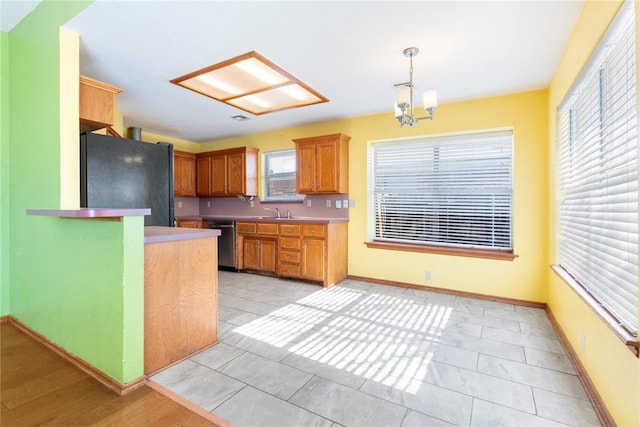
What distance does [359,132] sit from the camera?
437cm

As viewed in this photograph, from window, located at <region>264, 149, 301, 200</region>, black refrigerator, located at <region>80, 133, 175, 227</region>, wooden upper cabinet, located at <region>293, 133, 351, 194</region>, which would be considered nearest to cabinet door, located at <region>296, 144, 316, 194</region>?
wooden upper cabinet, located at <region>293, 133, 351, 194</region>

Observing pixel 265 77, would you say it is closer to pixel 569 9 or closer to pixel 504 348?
pixel 569 9

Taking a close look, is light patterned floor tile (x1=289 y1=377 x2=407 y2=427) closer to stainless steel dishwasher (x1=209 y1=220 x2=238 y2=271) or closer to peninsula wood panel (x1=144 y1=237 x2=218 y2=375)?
peninsula wood panel (x1=144 y1=237 x2=218 y2=375)

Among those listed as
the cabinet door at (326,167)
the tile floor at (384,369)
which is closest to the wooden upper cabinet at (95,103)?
the tile floor at (384,369)

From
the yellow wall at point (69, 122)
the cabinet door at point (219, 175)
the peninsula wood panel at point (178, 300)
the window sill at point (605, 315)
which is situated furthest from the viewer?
the cabinet door at point (219, 175)

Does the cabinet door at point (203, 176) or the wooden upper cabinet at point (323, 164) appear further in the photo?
the cabinet door at point (203, 176)

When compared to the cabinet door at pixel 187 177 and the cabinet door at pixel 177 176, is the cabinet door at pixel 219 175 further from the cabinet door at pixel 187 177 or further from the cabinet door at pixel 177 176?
the cabinet door at pixel 177 176

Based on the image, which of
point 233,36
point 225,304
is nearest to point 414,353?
point 225,304

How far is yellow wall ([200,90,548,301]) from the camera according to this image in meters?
3.26

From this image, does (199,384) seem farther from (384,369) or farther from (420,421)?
(420,421)

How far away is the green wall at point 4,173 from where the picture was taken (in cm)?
268

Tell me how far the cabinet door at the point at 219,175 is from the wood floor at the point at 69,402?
383cm

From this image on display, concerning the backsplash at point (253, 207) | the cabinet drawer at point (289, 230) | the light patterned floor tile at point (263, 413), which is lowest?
the light patterned floor tile at point (263, 413)

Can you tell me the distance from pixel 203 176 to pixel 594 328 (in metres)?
5.89
